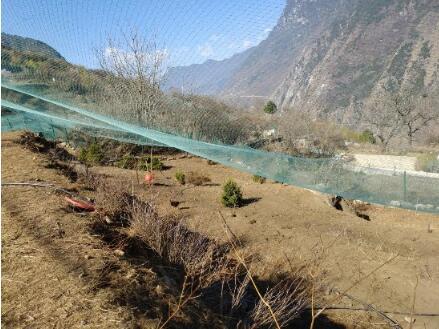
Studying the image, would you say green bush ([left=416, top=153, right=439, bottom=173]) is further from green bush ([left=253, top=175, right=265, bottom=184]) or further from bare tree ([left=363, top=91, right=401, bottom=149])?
bare tree ([left=363, top=91, right=401, bottom=149])

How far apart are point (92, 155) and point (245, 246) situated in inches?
312

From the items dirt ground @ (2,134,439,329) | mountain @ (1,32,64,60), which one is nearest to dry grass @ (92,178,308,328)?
dirt ground @ (2,134,439,329)

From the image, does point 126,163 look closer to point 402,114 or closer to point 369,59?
point 402,114

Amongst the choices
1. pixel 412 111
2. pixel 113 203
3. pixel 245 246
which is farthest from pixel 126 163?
pixel 412 111

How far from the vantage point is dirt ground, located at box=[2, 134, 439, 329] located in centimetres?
287

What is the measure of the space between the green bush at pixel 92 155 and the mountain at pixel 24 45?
6.35m

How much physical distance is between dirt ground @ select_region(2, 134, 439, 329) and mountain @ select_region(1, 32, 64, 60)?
75.2 inches

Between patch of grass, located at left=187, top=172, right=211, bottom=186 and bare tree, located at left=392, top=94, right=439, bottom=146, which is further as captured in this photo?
bare tree, located at left=392, top=94, right=439, bottom=146

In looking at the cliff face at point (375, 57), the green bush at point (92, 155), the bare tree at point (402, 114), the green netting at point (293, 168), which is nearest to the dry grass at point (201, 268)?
the green netting at point (293, 168)

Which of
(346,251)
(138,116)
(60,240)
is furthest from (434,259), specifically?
(60,240)

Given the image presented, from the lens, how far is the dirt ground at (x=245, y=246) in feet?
9.41

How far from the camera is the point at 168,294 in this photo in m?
3.43

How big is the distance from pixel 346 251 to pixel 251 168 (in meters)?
2.56

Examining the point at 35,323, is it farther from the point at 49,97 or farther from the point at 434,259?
the point at 434,259
